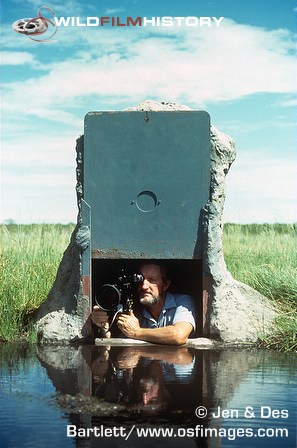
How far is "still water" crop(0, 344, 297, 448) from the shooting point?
5.12 m

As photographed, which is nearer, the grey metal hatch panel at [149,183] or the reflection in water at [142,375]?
the reflection in water at [142,375]

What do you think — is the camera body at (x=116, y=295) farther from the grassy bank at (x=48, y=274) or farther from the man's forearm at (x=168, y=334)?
the grassy bank at (x=48, y=274)

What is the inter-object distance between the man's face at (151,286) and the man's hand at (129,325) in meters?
0.20

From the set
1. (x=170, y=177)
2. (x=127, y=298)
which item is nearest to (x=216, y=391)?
(x=127, y=298)

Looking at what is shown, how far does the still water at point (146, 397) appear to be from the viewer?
16.8ft

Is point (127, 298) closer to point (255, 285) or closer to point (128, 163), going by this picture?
point (128, 163)

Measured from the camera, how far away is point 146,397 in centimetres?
600

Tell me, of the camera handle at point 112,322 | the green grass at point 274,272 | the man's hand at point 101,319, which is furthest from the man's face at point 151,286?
the green grass at point 274,272

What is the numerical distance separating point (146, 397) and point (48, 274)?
462 centimetres

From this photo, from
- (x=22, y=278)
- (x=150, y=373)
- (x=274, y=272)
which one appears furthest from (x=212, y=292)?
(x=22, y=278)

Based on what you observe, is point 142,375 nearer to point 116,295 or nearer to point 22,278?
point 116,295

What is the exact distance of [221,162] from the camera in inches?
341

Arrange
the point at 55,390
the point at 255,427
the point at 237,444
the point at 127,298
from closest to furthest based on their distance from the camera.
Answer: the point at 237,444 → the point at 255,427 → the point at 55,390 → the point at 127,298

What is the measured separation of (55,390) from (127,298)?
209 centimetres
